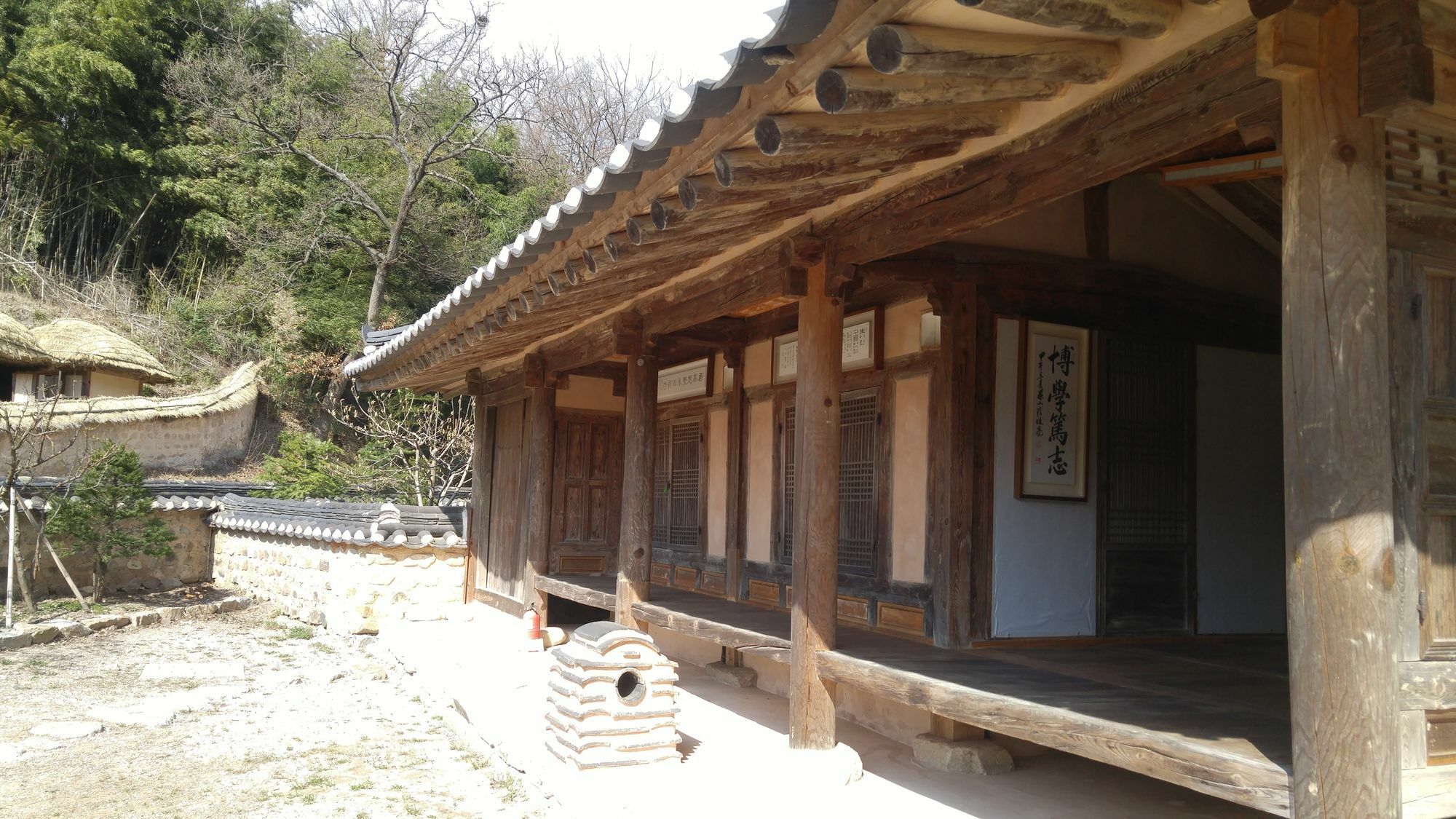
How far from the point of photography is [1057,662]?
4906 mm

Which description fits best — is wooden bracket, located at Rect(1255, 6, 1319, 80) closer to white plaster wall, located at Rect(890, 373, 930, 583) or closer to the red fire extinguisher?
white plaster wall, located at Rect(890, 373, 930, 583)

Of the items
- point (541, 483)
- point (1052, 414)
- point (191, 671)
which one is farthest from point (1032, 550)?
point (191, 671)

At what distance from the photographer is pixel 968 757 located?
5.04m

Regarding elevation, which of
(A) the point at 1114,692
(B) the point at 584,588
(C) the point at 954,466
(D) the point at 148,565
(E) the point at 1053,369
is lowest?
(D) the point at 148,565

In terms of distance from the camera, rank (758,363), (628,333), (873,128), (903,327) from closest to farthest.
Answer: (873,128) < (903,327) < (628,333) < (758,363)

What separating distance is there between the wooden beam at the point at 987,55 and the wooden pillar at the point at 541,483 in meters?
7.05

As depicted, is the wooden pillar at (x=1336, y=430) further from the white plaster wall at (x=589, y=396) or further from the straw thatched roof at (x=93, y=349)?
the straw thatched roof at (x=93, y=349)

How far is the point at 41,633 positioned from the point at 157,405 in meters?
10.3

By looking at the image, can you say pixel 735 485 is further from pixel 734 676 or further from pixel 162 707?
pixel 162 707

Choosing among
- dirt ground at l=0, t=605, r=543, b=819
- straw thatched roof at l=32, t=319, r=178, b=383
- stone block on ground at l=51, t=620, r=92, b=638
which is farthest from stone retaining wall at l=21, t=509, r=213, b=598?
straw thatched roof at l=32, t=319, r=178, b=383

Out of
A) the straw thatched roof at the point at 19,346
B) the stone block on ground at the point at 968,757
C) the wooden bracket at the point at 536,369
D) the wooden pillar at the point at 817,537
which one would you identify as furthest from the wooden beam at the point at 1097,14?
the straw thatched roof at the point at 19,346

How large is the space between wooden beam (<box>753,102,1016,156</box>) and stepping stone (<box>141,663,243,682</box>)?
7929mm

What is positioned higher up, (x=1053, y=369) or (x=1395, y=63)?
(x=1395, y=63)

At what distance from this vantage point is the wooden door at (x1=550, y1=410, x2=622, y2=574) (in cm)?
1045
